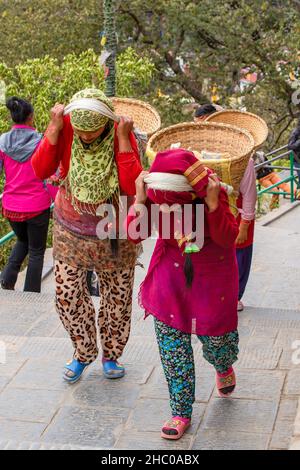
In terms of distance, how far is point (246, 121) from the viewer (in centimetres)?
627

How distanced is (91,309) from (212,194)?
4.48 ft

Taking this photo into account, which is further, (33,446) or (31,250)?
(31,250)

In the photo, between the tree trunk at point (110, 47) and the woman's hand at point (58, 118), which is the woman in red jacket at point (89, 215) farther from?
the tree trunk at point (110, 47)

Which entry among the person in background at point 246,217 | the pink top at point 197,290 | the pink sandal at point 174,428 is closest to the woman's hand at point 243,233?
the person in background at point 246,217

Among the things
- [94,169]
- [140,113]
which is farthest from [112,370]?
[140,113]

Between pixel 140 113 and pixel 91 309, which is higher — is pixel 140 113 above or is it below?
above

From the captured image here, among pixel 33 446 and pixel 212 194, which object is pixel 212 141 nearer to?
pixel 212 194

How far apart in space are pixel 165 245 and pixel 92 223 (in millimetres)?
680

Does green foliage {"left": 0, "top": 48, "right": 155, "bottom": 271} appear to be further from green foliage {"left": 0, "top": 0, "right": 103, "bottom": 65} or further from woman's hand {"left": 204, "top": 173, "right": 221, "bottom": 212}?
woman's hand {"left": 204, "top": 173, "right": 221, "bottom": 212}

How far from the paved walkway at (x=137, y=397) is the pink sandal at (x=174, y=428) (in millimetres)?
40

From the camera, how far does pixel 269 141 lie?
21500 millimetres

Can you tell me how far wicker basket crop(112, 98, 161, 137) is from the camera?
525cm

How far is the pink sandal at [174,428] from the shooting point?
13.5 feet
